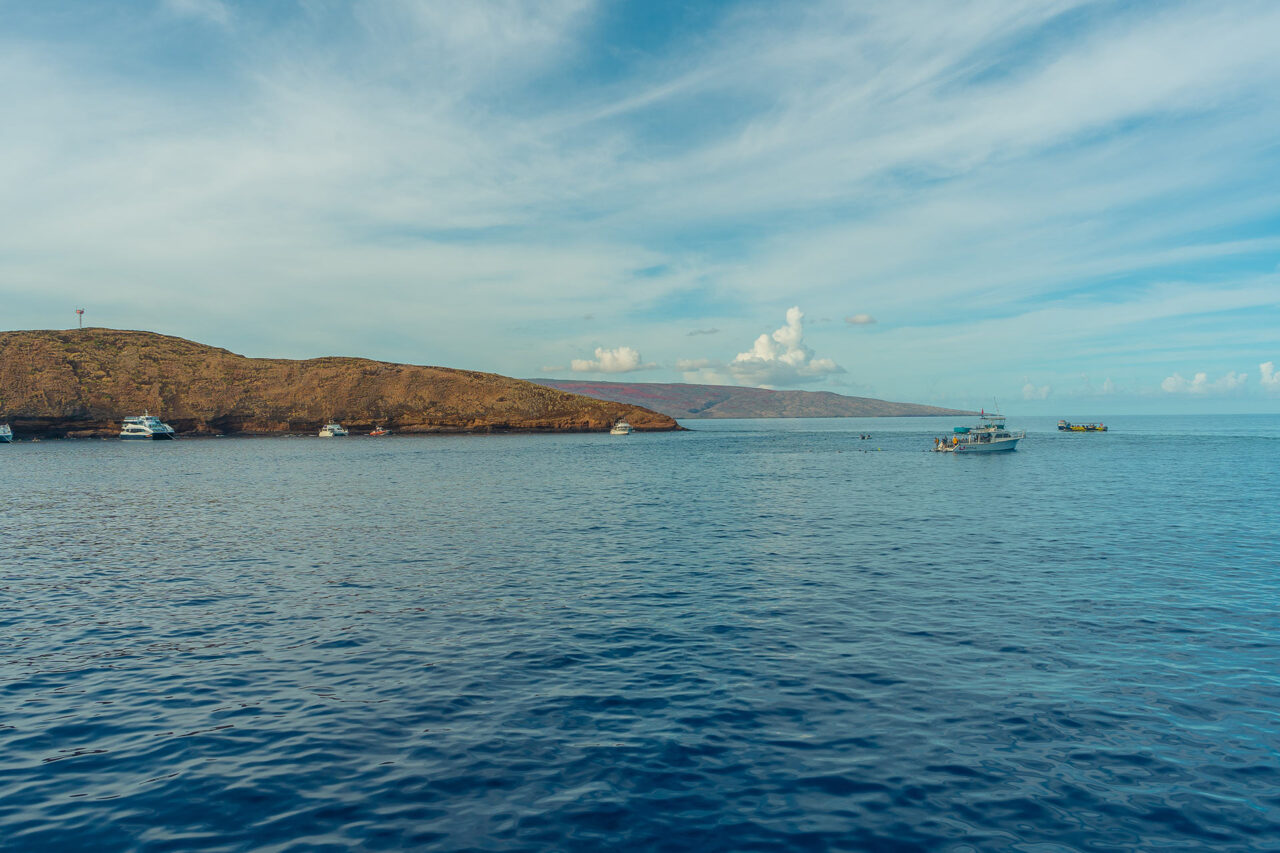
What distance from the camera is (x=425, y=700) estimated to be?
48.4 feet

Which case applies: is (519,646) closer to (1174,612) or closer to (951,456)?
(1174,612)

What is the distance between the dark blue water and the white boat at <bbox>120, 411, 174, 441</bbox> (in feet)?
493

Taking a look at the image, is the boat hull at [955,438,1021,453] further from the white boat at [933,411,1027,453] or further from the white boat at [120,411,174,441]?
the white boat at [120,411,174,441]

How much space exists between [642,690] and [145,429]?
187801 mm

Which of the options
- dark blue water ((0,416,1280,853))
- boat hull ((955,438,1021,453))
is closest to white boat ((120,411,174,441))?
dark blue water ((0,416,1280,853))

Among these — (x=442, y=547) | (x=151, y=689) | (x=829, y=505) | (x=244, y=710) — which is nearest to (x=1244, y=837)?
(x=244, y=710)

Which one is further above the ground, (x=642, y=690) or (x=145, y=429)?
(x=145, y=429)

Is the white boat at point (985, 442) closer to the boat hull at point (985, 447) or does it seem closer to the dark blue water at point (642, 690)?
the boat hull at point (985, 447)

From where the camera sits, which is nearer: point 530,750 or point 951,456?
point 530,750

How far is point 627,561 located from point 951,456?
87.2m

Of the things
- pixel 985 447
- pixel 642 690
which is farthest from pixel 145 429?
pixel 642 690

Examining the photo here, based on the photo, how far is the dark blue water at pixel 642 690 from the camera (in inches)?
408

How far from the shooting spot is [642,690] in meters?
15.3

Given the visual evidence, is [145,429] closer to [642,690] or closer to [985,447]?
[985,447]
